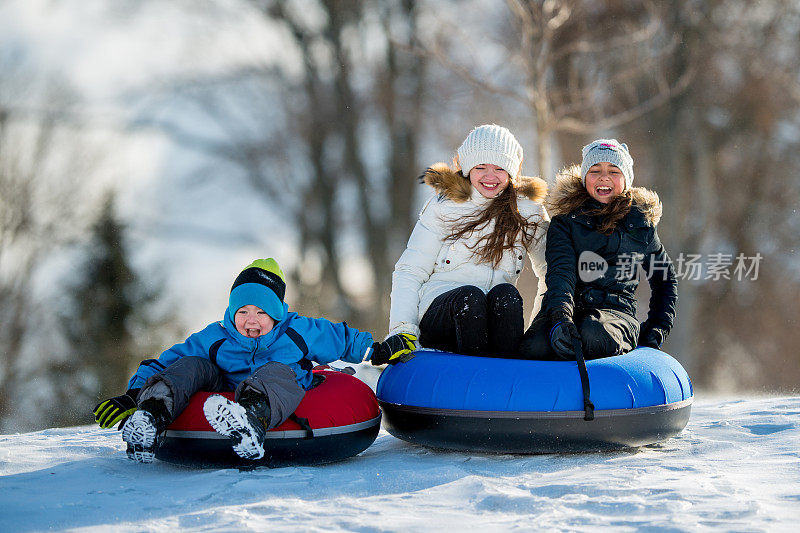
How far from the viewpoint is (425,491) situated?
268 cm

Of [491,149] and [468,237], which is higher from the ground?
[491,149]

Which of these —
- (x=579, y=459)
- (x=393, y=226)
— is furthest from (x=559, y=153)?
(x=579, y=459)

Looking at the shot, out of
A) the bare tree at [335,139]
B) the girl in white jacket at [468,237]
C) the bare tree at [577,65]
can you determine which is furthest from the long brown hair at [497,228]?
the bare tree at [335,139]

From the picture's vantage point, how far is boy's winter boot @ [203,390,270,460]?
2.70 metres

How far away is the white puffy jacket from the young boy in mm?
409

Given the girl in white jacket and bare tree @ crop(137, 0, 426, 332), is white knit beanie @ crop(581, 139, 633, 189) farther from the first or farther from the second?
bare tree @ crop(137, 0, 426, 332)

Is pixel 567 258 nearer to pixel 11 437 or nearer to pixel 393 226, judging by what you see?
pixel 11 437

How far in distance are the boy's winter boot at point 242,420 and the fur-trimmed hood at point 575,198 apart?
5.74ft

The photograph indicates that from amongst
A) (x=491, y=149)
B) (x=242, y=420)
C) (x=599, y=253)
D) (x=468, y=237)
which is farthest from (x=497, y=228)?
(x=242, y=420)

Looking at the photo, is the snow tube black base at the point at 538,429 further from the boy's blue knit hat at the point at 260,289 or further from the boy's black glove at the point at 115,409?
the boy's black glove at the point at 115,409

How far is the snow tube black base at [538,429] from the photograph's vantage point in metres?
3.08

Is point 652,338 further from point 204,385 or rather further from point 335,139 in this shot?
point 335,139

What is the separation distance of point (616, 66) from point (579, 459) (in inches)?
374

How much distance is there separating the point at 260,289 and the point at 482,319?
3.17 ft
